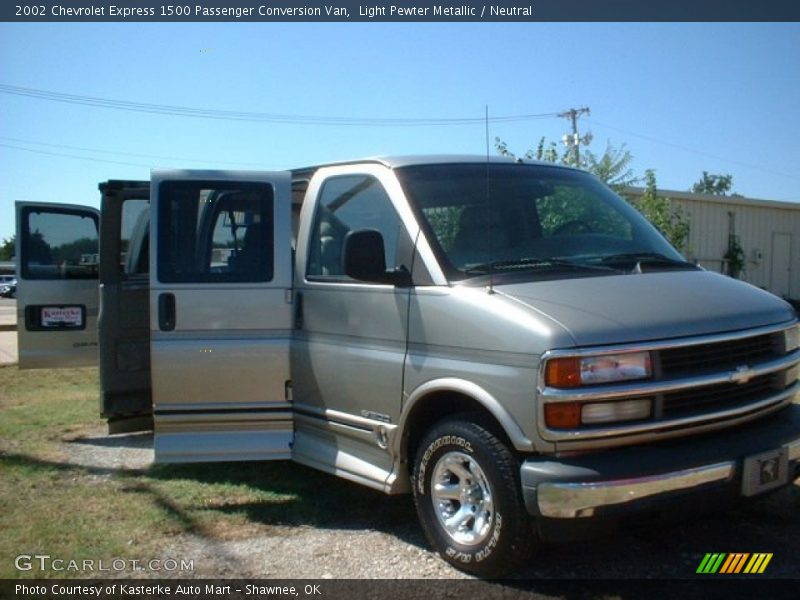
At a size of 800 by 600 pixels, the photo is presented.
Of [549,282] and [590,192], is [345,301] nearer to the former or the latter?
[549,282]

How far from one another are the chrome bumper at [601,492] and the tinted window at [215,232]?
2571 millimetres

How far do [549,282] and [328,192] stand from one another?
1.80m

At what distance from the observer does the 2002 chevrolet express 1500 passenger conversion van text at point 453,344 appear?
360 cm

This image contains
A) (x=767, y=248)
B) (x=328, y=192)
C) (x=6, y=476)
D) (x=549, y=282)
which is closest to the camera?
(x=549, y=282)

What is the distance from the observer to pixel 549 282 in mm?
4121

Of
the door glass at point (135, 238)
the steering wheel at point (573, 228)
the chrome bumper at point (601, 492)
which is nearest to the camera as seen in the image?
the chrome bumper at point (601, 492)

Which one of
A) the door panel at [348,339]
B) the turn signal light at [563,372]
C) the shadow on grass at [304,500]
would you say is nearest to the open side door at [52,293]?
the shadow on grass at [304,500]

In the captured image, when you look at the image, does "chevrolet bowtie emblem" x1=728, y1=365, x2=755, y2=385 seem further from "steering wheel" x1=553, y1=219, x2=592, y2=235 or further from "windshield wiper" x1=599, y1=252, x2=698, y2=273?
"steering wheel" x1=553, y1=219, x2=592, y2=235

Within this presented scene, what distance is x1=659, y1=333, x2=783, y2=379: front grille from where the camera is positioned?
3.69 metres

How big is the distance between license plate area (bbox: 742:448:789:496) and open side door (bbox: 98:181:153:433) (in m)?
Answer: 4.33

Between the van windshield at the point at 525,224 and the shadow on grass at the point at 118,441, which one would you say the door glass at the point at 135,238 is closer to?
the shadow on grass at the point at 118,441

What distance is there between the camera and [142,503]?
17.6 feet

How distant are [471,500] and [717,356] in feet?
4.60

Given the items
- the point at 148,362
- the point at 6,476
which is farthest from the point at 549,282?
the point at 6,476
